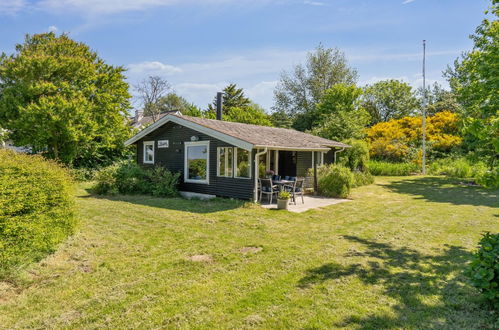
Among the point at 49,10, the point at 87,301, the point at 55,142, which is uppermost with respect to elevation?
the point at 49,10

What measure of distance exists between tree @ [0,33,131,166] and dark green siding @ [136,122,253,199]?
5.22m

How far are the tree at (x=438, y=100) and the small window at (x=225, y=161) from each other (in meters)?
27.2

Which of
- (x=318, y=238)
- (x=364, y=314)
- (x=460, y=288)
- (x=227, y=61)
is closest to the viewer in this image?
(x=364, y=314)

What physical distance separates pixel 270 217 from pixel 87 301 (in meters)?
5.24

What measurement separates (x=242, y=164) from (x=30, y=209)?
7082mm

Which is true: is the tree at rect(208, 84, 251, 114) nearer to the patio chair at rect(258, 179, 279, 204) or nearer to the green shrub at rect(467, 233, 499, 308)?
the patio chair at rect(258, 179, 279, 204)

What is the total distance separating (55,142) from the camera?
16922mm

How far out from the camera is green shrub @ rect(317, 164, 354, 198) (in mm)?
12000

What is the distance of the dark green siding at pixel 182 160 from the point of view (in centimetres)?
1062

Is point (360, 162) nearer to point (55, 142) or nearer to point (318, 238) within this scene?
point (318, 238)

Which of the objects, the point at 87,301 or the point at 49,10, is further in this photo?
the point at 49,10

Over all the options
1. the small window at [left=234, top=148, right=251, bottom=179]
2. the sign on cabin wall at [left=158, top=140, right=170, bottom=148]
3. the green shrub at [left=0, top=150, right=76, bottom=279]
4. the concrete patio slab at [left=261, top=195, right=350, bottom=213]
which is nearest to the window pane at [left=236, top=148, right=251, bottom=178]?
the small window at [left=234, top=148, right=251, bottom=179]

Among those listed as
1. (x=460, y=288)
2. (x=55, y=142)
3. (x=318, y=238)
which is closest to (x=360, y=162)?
(x=318, y=238)

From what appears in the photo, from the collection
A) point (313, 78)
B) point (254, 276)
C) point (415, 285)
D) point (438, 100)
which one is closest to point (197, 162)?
point (254, 276)
